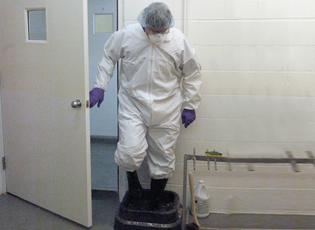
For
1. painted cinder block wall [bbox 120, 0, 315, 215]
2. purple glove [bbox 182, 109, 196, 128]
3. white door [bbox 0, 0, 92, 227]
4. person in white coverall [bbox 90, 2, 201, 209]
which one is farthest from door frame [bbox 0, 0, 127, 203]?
painted cinder block wall [bbox 120, 0, 315, 215]

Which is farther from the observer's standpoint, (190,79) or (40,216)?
(40,216)

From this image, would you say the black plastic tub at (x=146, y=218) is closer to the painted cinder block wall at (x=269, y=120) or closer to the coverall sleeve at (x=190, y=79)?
the coverall sleeve at (x=190, y=79)

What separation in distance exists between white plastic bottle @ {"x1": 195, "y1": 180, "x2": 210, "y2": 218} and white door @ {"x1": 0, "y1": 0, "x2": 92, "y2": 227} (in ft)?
2.43

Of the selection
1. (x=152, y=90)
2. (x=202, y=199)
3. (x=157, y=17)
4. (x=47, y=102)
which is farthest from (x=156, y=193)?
(x=157, y=17)

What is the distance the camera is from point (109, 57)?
87.2 inches

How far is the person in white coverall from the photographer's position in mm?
2084

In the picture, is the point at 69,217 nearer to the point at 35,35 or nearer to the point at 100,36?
the point at 35,35

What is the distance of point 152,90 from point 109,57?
0.36 meters

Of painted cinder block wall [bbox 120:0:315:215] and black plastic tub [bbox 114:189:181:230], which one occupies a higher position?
painted cinder block wall [bbox 120:0:315:215]

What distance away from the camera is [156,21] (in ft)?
6.48

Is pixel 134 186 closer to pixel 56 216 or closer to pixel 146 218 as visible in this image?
pixel 146 218

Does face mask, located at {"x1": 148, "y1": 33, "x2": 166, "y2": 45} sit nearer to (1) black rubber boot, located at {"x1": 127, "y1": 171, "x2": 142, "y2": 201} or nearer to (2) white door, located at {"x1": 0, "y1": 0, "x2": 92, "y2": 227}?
(2) white door, located at {"x1": 0, "y1": 0, "x2": 92, "y2": 227}

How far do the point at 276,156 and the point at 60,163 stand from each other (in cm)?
189

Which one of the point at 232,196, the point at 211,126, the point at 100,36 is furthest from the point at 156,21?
the point at 100,36
